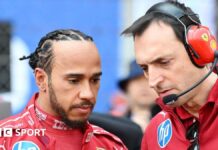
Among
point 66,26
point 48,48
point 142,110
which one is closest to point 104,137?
point 48,48

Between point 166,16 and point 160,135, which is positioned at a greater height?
point 166,16

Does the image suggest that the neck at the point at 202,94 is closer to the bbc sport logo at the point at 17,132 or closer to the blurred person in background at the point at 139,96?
the bbc sport logo at the point at 17,132

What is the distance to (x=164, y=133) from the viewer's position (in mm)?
4176

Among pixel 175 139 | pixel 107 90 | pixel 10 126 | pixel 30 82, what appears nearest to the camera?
pixel 10 126

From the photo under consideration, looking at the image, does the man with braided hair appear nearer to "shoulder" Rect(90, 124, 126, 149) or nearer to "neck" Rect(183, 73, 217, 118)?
"shoulder" Rect(90, 124, 126, 149)

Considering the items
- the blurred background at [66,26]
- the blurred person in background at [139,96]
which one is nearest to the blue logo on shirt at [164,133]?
the blurred person in background at [139,96]

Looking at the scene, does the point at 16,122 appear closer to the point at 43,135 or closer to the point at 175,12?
the point at 43,135

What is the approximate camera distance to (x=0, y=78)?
9367 mm

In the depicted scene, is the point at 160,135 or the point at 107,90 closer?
the point at 160,135

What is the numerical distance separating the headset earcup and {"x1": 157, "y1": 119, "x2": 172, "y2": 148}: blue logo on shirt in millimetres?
457

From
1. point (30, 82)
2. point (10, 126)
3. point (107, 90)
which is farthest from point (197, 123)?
point (107, 90)

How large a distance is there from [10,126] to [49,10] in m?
6.14

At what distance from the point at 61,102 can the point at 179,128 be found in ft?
2.27

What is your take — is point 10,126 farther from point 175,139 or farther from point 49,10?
point 49,10
